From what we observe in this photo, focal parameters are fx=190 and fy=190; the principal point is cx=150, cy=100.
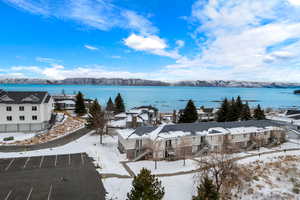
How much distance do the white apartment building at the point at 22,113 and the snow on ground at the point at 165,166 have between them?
25486mm

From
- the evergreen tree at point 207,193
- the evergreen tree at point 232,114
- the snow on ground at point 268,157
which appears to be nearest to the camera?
the evergreen tree at point 207,193

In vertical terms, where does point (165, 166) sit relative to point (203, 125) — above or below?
below

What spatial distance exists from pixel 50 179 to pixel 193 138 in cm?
2229

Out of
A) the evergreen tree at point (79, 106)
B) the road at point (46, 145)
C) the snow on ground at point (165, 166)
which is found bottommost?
the snow on ground at point (165, 166)

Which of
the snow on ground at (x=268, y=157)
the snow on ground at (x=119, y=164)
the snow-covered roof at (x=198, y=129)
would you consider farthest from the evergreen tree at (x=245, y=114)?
the snow on ground at (x=268, y=157)

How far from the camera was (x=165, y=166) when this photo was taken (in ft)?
89.8

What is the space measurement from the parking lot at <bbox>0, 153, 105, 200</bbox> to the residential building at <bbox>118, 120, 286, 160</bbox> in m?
7.59

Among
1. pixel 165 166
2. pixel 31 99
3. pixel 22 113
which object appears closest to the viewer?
pixel 165 166

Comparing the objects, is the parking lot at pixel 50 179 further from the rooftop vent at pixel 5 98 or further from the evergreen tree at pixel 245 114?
the evergreen tree at pixel 245 114

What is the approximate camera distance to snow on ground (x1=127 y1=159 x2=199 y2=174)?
25781mm

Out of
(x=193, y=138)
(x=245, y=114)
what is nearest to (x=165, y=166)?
(x=193, y=138)

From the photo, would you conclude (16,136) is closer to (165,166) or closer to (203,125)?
(165,166)

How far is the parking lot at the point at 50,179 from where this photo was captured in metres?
18.5

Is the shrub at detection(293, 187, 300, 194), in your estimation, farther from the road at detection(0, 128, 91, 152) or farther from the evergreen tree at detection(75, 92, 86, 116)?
the evergreen tree at detection(75, 92, 86, 116)
